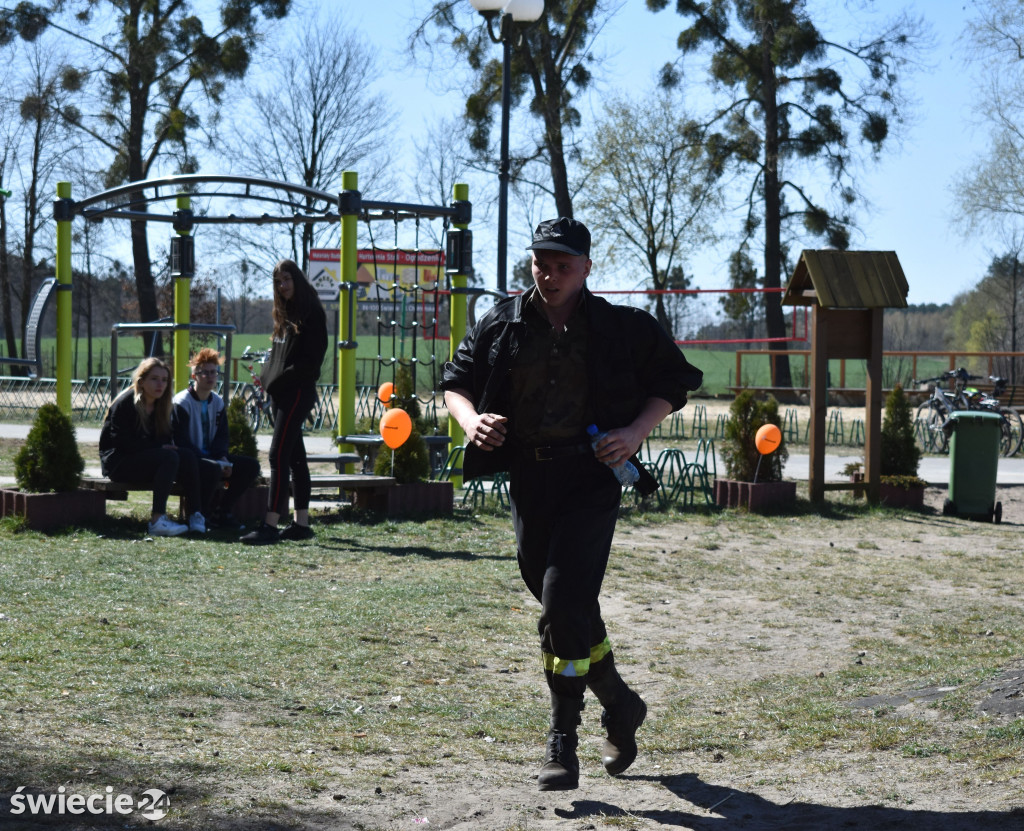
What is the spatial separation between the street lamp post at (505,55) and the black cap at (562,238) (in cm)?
925

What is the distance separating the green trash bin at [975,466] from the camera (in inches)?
489

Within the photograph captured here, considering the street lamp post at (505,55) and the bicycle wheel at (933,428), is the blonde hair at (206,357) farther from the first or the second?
the bicycle wheel at (933,428)

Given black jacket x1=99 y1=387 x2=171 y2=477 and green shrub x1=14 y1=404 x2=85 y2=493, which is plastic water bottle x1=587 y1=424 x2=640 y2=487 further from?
green shrub x1=14 y1=404 x2=85 y2=493

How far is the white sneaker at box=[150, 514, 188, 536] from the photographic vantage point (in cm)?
953

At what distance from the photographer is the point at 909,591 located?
27.1 feet

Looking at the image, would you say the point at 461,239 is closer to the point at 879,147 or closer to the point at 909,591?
the point at 909,591

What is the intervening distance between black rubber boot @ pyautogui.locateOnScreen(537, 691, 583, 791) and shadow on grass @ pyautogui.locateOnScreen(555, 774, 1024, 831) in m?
0.09

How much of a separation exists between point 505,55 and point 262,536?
26.0ft

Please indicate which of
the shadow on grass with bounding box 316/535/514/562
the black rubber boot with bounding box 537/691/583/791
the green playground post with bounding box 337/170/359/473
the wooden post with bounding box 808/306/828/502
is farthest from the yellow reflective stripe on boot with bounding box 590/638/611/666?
the wooden post with bounding box 808/306/828/502

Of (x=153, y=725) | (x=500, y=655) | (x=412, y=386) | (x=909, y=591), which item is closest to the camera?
(x=153, y=725)

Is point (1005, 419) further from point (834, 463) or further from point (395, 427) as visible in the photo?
point (395, 427)

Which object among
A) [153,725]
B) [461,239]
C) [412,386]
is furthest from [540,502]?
[461,239]

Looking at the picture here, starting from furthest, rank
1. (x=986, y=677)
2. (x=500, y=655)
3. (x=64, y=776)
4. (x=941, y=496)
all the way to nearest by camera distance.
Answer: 1. (x=941, y=496)
2. (x=500, y=655)
3. (x=986, y=677)
4. (x=64, y=776)

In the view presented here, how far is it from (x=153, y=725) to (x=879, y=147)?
94.0ft
